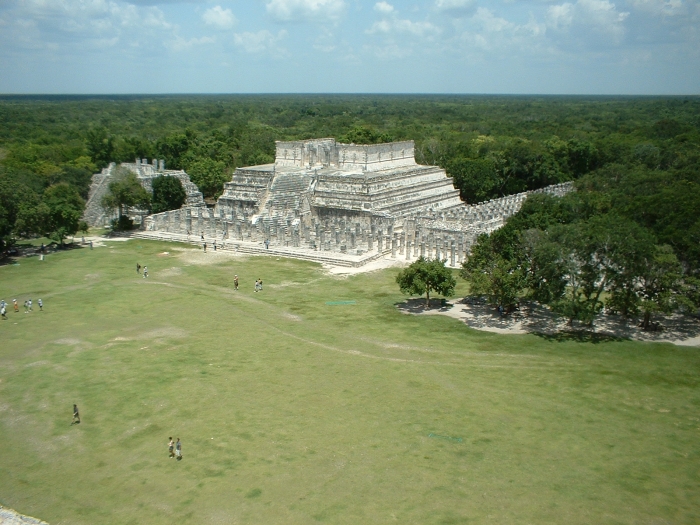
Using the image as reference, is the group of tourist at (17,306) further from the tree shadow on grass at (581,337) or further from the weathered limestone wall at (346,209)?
the tree shadow on grass at (581,337)

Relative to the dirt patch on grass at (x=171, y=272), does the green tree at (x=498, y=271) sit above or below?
above

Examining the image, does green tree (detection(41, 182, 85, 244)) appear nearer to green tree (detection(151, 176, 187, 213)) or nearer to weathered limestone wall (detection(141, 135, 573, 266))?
weathered limestone wall (detection(141, 135, 573, 266))

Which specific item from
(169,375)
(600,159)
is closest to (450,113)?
(600,159)

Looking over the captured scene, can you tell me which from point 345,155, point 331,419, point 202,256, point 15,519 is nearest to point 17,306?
point 202,256

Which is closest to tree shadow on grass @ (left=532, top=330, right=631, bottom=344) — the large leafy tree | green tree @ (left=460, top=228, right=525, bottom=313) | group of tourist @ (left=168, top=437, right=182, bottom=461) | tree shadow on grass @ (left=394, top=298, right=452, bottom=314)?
green tree @ (left=460, top=228, right=525, bottom=313)

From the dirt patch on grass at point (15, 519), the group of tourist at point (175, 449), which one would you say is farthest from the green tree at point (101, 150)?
the dirt patch on grass at point (15, 519)
